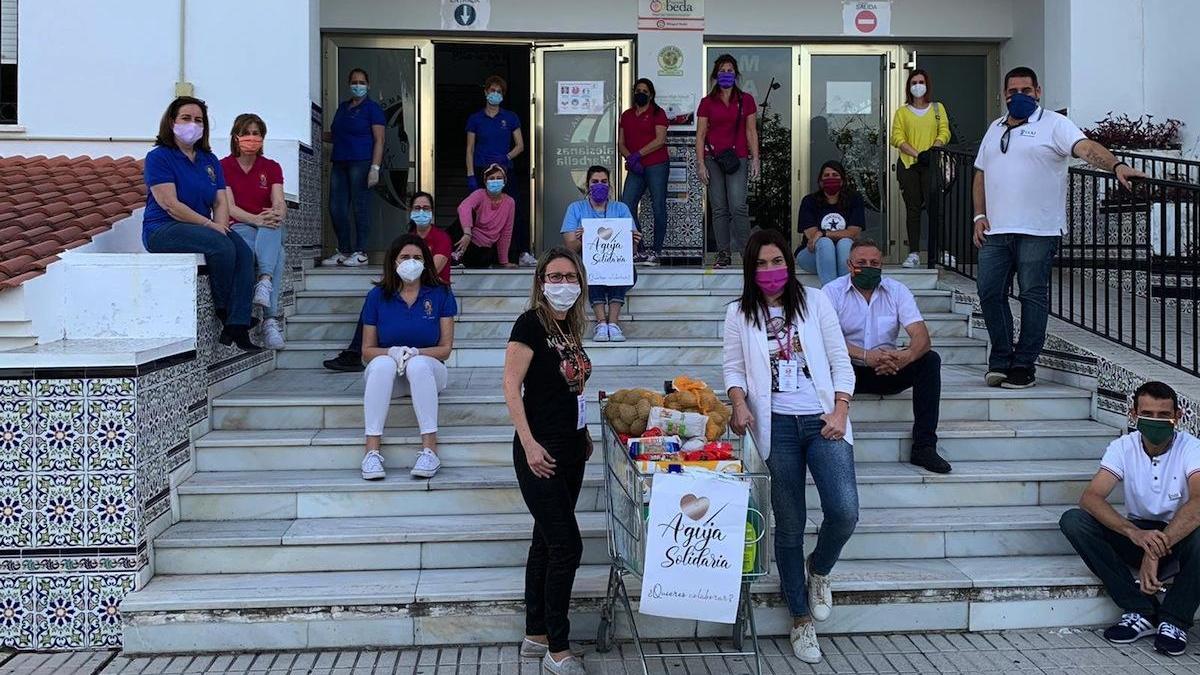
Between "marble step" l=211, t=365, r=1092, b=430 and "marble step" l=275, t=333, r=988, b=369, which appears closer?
"marble step" l=211, t=365, r=1092, b=430

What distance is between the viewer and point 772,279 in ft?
16.3

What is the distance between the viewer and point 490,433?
6.39 metres

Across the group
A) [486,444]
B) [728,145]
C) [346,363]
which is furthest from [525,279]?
[486,444]

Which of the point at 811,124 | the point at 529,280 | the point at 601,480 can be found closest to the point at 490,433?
the point at 601,480

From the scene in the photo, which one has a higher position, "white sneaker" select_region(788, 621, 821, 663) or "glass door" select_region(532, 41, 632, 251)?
"glass door" select_region(532, 41, 632, 251)

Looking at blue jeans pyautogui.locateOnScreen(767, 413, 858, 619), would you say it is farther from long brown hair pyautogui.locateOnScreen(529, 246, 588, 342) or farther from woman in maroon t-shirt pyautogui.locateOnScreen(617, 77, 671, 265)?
woman in maroon t-shirt pyautogui.locateOnScreen(617, 77, 671, 265)

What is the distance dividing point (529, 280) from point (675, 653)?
4852 millimetres

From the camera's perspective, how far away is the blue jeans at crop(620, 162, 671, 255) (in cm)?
1077

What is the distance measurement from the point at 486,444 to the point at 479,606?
132 cm

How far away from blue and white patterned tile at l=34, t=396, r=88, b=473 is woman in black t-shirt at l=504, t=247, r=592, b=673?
7.18ft

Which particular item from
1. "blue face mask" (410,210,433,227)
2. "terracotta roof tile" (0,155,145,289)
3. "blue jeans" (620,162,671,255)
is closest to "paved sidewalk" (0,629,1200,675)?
"terracotta roof tile" (0,155,145,289)

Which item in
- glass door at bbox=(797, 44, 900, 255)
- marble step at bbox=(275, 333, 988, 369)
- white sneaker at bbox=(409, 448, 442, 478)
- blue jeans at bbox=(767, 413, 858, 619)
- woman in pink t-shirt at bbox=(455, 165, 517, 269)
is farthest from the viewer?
glass door at bbox=(797, 44, 900, 255)

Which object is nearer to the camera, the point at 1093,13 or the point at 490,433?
the point at 490,433

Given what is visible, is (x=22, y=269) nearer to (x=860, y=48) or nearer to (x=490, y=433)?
(x=490, y=433)
